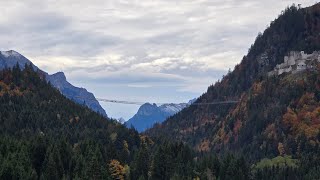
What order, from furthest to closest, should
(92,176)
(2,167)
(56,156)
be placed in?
(56,156) → (92,176) → (2,167)

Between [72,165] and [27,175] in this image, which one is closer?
[27,175]

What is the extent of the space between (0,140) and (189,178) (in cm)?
6761

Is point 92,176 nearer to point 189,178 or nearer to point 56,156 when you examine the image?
point 56,156

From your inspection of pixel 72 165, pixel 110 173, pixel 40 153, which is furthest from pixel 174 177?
pixel 40 153

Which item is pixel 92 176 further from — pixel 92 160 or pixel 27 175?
pixel 27 175

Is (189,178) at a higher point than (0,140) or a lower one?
lower

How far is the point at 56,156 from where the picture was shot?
190 m

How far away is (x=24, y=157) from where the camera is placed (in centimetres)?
17888

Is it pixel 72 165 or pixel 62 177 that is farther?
pixel 72 165

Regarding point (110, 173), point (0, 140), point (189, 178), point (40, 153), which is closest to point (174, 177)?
point (189, 178)

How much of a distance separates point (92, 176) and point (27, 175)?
2146 cm

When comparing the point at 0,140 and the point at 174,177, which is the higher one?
the point at 0,140

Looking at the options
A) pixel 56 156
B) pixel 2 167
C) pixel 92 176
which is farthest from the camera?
pixel 56 156

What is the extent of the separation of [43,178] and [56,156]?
23.2m
